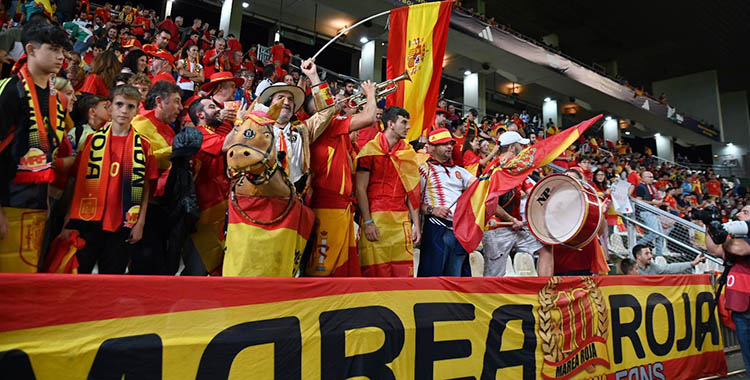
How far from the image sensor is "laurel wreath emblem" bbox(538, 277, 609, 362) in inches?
128

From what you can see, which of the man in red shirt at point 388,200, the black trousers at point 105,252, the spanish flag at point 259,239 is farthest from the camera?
the man in red shirt at point 388,200

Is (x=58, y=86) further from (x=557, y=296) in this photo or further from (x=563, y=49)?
(x=563, y=49)

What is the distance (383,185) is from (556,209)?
1.82 metres

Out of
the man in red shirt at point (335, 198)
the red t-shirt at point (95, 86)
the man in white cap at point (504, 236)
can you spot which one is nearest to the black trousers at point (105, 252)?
the man in red shirt at point (335, 198)

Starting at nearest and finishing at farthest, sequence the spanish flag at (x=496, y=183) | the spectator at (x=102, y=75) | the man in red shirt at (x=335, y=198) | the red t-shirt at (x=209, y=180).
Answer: the man in red shirt at (x=335, y=198), the red t-shirt at (x=209, y=180), the spanish flag at (x=496, y=183), the spectator at (x=102, y=75)

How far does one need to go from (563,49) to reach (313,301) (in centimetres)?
2885

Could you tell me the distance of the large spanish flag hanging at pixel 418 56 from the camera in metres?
4.71

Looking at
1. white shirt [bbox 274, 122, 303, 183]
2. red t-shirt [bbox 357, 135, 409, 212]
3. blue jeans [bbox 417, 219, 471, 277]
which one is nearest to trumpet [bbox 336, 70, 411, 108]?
red t-shirt [bbox 357, 135, 409, 212]

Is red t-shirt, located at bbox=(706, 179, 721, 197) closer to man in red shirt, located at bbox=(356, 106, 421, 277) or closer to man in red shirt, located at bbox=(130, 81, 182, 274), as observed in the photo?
man in red shirt, located at bbox=(356, 106, 421, 277)

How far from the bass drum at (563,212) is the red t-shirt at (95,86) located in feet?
13.9

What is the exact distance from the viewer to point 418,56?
489 centimetres

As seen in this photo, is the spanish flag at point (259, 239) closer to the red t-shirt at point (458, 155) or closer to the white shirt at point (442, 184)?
the white shirt at point (442, 184)

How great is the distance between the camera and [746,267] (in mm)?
4324

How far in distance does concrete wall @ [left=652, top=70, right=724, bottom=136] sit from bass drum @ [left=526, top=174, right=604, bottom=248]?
1257 inches
